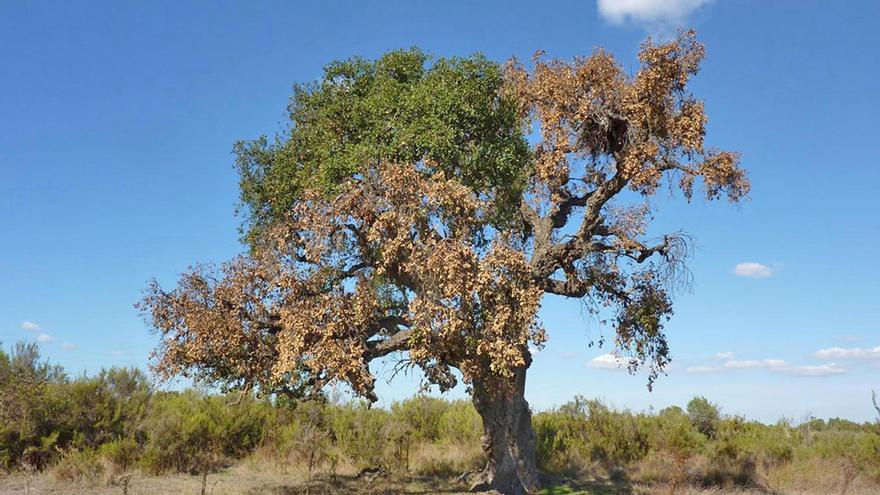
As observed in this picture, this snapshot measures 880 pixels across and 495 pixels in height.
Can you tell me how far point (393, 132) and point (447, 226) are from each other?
8.99ft

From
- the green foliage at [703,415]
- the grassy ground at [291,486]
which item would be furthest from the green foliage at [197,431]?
the green foliage at [703,415]

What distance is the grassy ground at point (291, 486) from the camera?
1625cm

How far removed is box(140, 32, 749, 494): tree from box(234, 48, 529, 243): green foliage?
0.05 m

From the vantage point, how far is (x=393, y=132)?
14.8 meters

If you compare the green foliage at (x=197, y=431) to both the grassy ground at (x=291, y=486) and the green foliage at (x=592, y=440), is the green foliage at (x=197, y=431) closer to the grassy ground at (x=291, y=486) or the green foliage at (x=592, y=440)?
the grassy ground at (x=291, y=486)

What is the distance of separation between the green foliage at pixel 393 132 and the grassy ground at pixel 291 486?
6421 millimetres

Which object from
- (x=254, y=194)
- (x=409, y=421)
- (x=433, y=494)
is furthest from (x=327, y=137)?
(x=409, y=421)

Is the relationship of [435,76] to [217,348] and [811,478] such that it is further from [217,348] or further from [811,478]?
[811,478]

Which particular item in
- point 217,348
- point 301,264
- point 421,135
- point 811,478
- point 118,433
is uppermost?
point 421,135

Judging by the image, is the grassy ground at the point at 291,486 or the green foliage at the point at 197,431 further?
the green foliage at the point at 197,431

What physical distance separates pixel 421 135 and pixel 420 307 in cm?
394

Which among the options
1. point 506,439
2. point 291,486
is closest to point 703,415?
point 506,439

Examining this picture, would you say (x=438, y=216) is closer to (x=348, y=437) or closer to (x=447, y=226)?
(x=447, y=226)

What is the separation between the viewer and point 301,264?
14.6 m
